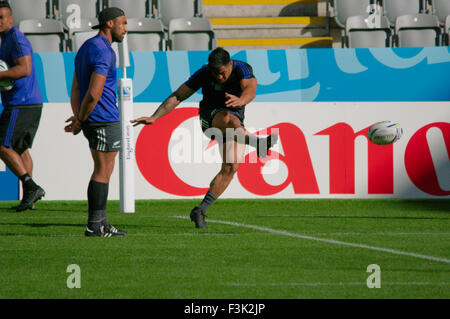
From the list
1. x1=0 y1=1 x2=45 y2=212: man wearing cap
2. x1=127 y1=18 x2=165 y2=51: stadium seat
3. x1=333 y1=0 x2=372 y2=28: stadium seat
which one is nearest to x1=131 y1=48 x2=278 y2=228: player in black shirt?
x1=0 y1=1 x2=45 y2=212: man wearing cap

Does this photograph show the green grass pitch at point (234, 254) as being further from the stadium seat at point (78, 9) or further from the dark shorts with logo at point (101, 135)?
the stadium seat at point (78, 9)

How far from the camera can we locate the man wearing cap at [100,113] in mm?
7012

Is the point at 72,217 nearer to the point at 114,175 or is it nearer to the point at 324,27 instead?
the point at 114,175

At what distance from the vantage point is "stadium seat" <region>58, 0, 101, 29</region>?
15.7 m

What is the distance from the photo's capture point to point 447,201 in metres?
10.8

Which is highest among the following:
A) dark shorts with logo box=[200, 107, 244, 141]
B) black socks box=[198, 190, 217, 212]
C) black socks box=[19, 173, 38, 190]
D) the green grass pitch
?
dark shorts with logo box=[200, 107, 244, 141]

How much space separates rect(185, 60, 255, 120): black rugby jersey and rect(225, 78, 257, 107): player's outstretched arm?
3.2 inches

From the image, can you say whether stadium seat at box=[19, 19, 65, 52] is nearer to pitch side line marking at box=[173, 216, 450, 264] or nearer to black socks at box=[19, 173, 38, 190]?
black socks at box=[19, 173, 38, 190]

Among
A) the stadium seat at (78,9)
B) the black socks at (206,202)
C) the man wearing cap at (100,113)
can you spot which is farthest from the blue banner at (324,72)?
the stadium seat at (78,9)

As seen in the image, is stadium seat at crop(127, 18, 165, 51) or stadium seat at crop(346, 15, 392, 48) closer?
stadium seat at crop(127, 18, 165, 51)

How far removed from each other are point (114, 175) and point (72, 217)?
180 cm

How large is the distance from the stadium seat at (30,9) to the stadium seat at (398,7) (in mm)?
6651

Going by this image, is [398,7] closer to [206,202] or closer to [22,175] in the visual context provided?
[22,175]

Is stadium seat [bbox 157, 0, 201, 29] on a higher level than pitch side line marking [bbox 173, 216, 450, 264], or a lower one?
higher
